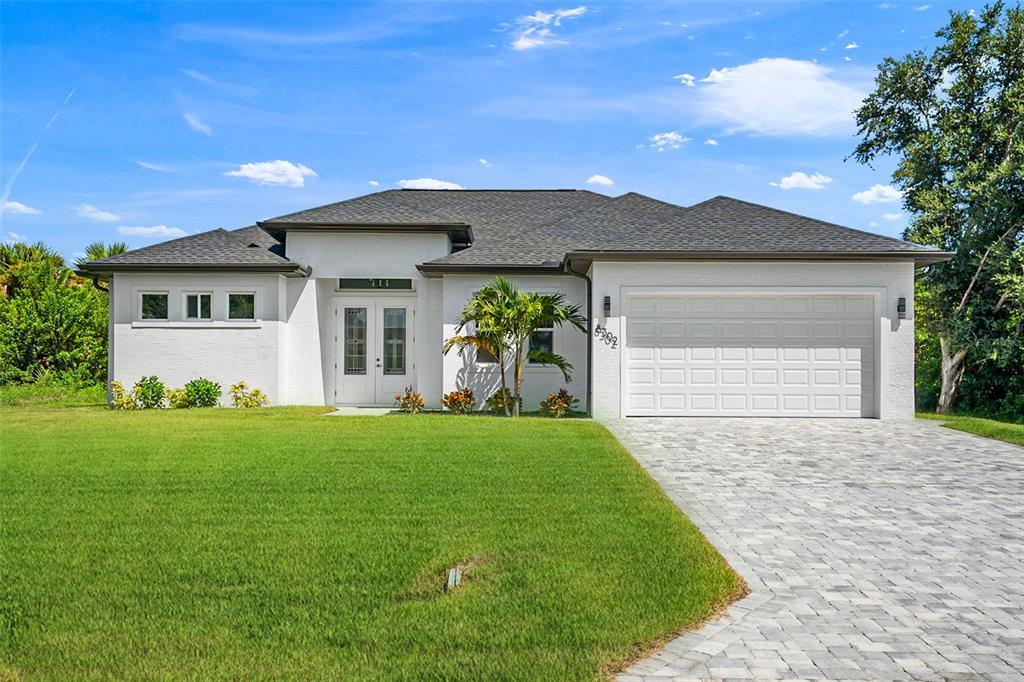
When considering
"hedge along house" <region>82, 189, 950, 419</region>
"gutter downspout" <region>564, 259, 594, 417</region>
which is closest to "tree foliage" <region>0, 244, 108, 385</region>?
"hedge along house" <region>82, 189, 950, 419</region>

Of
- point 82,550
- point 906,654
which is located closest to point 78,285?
point 82,550

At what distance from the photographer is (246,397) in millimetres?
17312

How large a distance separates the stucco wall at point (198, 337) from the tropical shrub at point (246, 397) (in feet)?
0.51

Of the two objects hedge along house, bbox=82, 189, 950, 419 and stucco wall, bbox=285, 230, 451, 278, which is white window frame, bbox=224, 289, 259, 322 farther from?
stucco wall, bbox=285, 230, 451, 278

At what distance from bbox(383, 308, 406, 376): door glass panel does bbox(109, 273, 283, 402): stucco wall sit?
2.35 metres

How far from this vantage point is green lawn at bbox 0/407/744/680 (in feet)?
13.4

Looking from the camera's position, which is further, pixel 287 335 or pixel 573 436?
pixel 287 335

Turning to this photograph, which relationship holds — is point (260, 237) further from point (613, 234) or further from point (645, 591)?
point (645, 591)

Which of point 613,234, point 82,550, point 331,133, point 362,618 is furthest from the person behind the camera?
point 331,133

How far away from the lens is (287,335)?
17875mm

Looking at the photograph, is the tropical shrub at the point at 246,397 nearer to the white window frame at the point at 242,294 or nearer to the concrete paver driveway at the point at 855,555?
the white window frame at the point at 242,294

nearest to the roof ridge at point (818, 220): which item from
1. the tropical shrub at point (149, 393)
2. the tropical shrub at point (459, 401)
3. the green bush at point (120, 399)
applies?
the tropical shrub at point (459, 401)

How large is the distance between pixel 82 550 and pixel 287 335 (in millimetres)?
12241

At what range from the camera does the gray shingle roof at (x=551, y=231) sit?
50.3 ft
